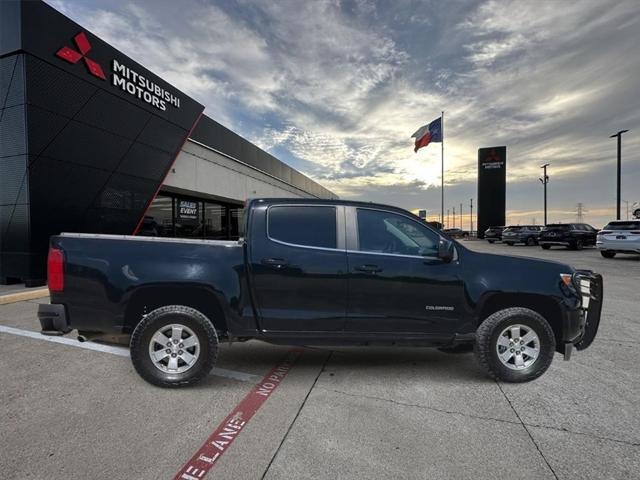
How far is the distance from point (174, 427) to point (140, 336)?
97 centimetres

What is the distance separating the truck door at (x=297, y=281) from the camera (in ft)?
11.4

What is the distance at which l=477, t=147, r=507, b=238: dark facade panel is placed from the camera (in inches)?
1781

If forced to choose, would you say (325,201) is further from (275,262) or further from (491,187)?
(491,187)

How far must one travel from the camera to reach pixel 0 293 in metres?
7.63

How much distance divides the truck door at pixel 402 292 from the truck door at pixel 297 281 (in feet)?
0.47

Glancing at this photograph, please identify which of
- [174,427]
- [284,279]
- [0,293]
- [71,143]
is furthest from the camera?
[71,143]

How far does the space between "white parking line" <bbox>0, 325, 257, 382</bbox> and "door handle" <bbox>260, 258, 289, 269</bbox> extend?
126cm

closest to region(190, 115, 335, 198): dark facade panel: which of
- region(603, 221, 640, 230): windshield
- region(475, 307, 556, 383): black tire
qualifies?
region(475, 307, 556, 383): black tire

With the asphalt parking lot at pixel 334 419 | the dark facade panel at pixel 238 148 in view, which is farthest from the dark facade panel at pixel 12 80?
the asphalt parking lot at pixel 334 419

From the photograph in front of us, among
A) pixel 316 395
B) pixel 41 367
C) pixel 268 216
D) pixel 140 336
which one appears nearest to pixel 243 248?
pixel 268 216

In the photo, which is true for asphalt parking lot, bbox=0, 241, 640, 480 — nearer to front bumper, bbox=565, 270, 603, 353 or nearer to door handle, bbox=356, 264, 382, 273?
front bumper, bbox=565, 270, 603, 353

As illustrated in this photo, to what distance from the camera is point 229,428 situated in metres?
2.77

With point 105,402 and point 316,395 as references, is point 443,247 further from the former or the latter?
point 105,402

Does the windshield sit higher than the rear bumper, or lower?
higher
